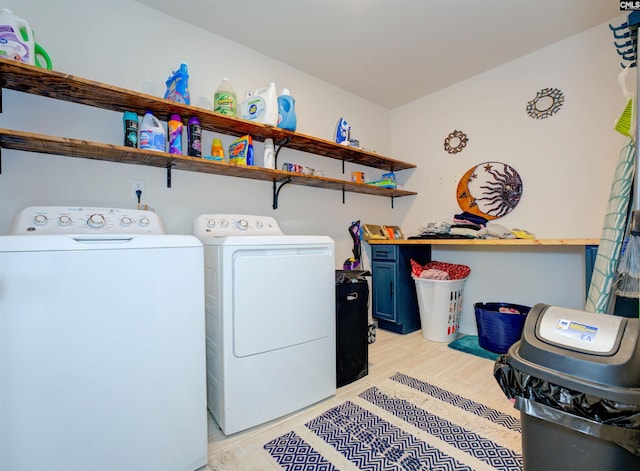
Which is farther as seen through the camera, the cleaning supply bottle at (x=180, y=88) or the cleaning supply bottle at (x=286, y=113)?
the cleaning supply bottle at (x=286, y=113)

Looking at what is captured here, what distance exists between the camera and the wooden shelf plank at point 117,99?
1.32 meters

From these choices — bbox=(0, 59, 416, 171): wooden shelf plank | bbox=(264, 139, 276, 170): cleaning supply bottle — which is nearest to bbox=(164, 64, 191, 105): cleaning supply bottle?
bbox=(0, 59, 416, 171): wooden shelf plank

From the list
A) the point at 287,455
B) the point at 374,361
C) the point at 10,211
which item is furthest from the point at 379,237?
the point at 10,211

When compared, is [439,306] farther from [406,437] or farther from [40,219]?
[40,219]

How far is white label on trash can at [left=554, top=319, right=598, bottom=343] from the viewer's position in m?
0.80

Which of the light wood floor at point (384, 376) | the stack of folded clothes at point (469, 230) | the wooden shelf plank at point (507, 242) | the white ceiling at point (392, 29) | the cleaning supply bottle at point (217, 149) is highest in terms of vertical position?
the white ceiling at point (392, 29)

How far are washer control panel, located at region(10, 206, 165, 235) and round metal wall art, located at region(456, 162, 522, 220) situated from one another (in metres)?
2.60

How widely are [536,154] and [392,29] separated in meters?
1.53

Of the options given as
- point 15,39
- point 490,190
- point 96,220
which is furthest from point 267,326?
point 490,190

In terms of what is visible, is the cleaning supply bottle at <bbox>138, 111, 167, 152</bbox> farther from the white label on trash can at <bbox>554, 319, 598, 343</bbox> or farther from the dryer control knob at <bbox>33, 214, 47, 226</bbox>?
the white label on trash can at <bbox>554, 319, 598, 343</bbox>

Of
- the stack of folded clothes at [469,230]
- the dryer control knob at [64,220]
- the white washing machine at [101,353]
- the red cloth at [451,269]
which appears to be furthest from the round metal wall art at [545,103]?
the dryer control knob at [64,220]

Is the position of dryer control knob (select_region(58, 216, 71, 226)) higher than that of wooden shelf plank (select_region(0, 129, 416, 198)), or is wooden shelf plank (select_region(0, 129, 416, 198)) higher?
wooden shelf plank (select_region(0, 129, 416, 198))

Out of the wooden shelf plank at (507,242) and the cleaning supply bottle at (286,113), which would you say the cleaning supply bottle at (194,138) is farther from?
the wooden shelf plank at (507,242)

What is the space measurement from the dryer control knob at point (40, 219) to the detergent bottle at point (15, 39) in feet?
2.18
